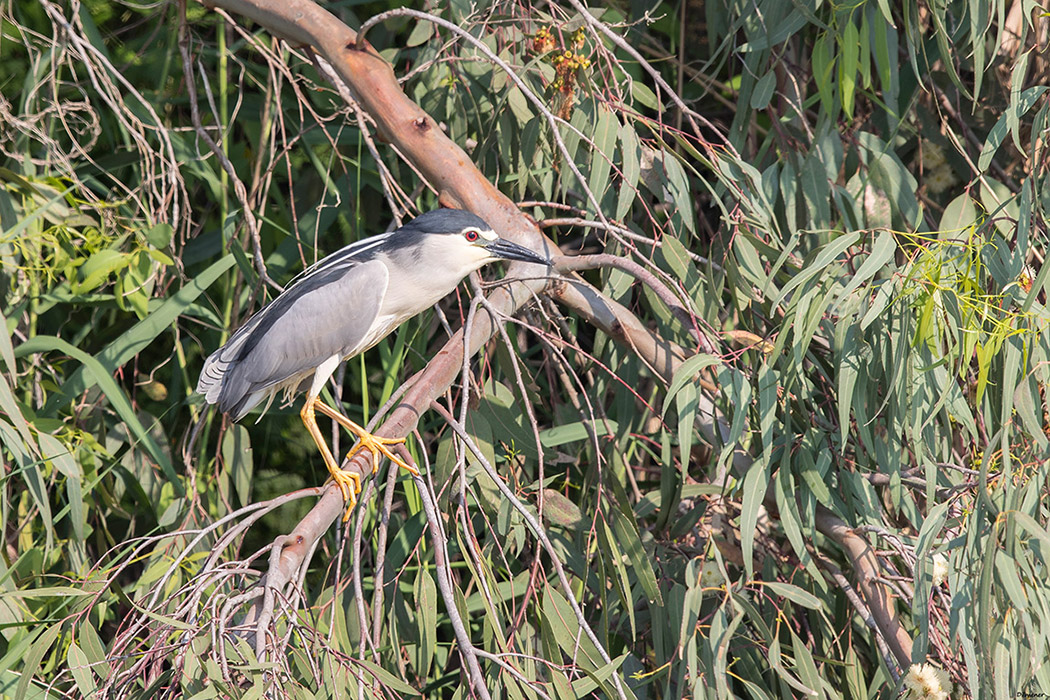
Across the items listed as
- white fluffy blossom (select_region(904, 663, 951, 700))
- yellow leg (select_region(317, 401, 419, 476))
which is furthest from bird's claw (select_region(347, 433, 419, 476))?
white fluffy blossom (select_region(904, 663, 951, 700))

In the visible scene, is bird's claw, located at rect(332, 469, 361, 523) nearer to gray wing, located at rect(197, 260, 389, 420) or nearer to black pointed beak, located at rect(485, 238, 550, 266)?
gray wing, located at rect(197, 260, 389, 420)

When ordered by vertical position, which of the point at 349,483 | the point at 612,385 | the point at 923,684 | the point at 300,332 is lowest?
the point at 923,684

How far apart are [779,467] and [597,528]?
0.35m

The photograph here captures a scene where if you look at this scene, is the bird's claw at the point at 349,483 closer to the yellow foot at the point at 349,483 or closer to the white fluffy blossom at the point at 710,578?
the yellow foot at the point at 349,483

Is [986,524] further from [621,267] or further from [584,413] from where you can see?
[584,413]

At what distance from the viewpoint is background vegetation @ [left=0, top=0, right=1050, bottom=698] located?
143 cm

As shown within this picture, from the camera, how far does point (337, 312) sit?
2.06 meters

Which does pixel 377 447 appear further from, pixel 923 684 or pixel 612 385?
pixel 923 684

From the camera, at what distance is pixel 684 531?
80.6 inches

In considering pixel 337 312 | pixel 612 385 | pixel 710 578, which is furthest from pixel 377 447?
pixel 612 385

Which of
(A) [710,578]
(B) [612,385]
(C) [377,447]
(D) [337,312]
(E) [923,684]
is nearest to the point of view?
(E) [923,684]

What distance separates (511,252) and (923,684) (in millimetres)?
1034

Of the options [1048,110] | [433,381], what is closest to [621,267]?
[433,381]

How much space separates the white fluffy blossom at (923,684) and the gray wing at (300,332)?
1.21 metres
